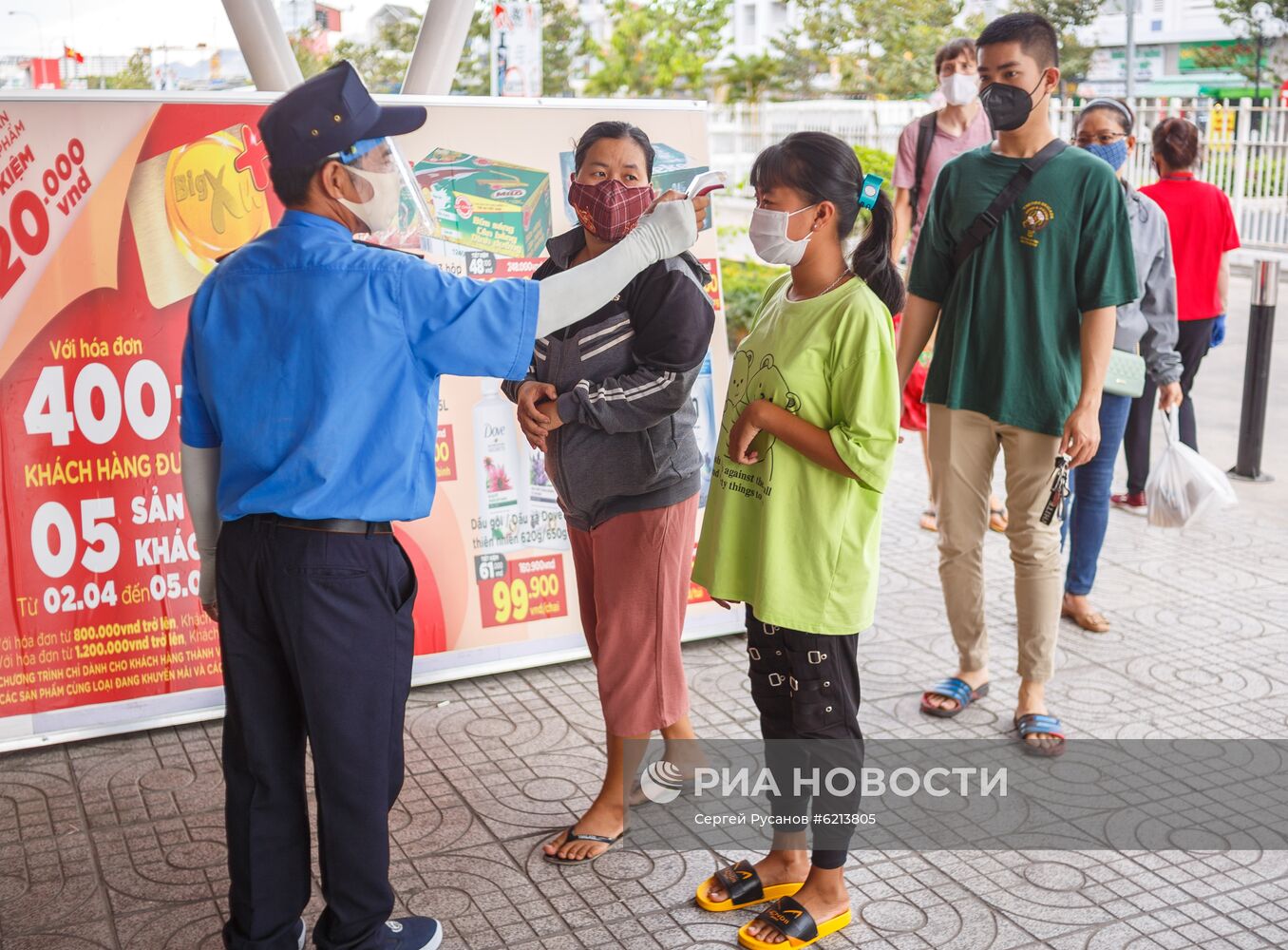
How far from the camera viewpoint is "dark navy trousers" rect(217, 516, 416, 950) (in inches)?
103

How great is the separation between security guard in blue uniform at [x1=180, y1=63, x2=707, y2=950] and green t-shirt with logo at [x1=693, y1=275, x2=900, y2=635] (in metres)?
0.41

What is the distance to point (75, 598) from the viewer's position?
4.06 m

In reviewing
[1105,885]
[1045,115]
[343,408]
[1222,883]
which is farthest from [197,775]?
[1045,115]

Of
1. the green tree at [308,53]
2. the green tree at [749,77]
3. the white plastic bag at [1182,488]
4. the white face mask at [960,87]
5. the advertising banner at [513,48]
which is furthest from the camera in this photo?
the green tree at [749,77]

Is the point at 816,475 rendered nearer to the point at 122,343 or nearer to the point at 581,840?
the point at 581,840

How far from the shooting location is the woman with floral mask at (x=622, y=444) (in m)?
3.17

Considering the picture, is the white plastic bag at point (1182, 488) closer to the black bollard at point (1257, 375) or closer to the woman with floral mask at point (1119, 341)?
the woman with floral mask at point (1119, 341)

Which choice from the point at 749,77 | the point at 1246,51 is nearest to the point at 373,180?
the point at 749,77

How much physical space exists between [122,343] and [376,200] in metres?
1.81

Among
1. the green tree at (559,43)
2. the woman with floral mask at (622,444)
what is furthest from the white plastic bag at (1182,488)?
the green tree at (559,43)

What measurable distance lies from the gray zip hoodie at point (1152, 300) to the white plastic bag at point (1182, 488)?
237 mm

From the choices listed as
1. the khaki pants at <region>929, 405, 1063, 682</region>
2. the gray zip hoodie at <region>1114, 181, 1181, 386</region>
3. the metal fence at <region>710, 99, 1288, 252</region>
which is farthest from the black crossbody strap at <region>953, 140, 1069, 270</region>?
the metal fence at <region>710, 99, 1288, 252</region>

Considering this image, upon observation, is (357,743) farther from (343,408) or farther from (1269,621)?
(1269,621)

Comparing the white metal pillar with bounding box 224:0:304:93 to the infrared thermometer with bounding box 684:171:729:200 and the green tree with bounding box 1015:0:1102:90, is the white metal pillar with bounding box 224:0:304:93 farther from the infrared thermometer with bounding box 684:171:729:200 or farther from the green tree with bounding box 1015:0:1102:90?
the green tree with bounding box 1015:0:1102:90
